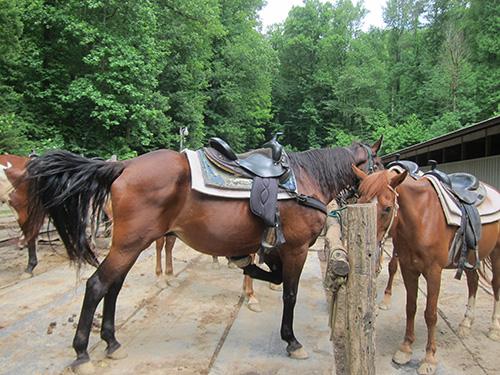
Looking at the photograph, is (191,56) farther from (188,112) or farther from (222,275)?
(222,275)

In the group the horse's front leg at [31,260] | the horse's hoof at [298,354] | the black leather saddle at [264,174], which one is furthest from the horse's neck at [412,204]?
the horse's front leg at [31,260]

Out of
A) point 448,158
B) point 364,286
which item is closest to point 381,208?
point 364,286

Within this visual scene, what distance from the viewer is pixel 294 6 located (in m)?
38.2

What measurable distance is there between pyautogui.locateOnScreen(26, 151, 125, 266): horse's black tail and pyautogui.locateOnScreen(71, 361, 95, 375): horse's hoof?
0.85 metres

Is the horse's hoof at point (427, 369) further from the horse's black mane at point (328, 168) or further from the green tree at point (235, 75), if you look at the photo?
the green tree at point (235, 75)

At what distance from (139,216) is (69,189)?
65cm

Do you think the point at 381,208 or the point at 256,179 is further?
the point at 256,179

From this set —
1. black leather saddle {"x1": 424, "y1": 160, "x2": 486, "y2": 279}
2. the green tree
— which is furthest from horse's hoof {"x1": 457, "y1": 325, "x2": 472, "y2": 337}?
the green tree

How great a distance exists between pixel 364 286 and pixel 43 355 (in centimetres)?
284

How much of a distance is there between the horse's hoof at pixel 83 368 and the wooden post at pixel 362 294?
2.05 m

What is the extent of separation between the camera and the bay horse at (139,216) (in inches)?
99.2

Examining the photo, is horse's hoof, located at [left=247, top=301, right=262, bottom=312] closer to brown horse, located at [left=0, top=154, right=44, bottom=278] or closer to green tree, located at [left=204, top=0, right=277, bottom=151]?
brown horse, located at [left=0, top=154, right=44, bottom=278]

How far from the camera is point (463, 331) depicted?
11.5ft

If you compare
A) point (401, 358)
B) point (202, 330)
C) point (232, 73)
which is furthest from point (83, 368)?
point (232, 73)
